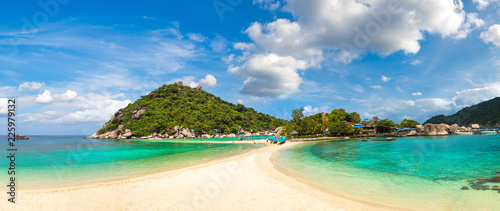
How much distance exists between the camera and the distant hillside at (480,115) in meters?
135

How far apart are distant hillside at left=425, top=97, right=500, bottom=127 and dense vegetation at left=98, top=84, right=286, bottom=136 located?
506ft

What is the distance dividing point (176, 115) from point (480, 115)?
216203 millimetres

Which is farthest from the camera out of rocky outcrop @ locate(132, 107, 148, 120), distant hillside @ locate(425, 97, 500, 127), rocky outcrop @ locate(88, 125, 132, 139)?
distant hillside @ locate(425, 97, 500, 127)

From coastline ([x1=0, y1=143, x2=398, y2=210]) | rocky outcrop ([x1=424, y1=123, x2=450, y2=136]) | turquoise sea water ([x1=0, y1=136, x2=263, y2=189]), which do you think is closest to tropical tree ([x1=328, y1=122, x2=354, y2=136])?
rocky outcrop ([x1=424, y1=123, x2=450, y2=136])

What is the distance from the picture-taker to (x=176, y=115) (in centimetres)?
11894

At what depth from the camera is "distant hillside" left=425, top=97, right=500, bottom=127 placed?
134900 mm

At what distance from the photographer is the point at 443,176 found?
1436 cm

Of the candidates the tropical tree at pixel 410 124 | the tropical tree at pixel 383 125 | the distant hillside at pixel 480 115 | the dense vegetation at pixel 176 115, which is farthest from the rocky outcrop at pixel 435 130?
the dense vegetation at pixel 176 115

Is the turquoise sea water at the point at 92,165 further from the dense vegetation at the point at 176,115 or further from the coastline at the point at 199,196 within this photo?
the dense vegetation at the point at 176,115

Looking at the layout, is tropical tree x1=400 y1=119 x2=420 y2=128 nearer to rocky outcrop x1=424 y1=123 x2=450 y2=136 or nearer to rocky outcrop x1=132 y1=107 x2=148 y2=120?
rocky outcrop x1=424 y1=123 x2=450 y2=136

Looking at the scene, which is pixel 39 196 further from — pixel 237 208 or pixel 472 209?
pixel 472 209

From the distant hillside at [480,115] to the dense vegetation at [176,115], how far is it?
506 ft

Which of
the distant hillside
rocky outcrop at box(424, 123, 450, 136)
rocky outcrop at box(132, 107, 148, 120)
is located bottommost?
rocky outcrop at box(424, 123, 450, 136)

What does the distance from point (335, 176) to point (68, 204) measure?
15650 millimetres
